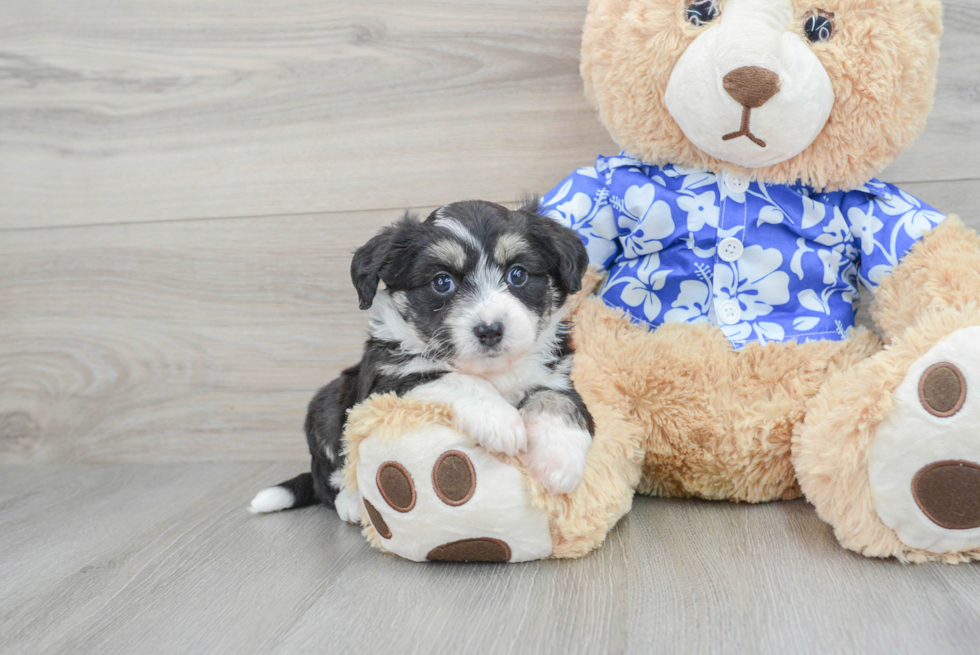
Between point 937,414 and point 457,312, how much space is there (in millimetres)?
1007

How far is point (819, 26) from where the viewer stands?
6.38ft

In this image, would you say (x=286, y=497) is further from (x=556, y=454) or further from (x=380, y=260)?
(x=556, y=454)

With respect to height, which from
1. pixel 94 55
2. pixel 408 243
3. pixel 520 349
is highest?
pixel 94 55

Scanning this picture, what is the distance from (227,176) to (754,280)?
184cm

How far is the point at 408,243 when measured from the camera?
1877mm

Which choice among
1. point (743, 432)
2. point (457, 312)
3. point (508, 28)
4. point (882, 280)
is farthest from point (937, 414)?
point (508, 28)

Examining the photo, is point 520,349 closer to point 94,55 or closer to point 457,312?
point 457,312

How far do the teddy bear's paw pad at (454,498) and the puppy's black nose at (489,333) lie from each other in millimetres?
207

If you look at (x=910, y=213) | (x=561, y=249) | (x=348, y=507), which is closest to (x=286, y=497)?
(x=348, y=507)

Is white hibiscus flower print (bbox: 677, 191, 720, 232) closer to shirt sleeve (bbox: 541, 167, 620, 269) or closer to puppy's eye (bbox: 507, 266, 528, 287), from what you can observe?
shirt sleeve (bbox: 541, 167, 620, 269)

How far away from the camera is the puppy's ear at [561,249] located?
1881mm

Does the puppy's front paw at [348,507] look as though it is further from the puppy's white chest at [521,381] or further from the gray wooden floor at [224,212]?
the puppy's white chest at [521,381]

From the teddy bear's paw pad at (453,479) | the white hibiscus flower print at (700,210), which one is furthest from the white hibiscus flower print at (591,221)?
the teddy bear's paw pad at (453,479)

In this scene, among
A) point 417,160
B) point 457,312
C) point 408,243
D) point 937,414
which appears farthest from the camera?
point 417,160
